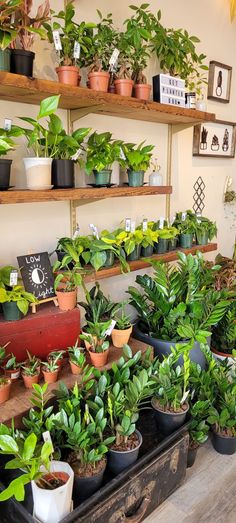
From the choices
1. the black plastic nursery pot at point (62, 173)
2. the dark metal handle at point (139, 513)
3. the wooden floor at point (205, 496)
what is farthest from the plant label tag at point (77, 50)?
the wooden floor at point (205, 496)

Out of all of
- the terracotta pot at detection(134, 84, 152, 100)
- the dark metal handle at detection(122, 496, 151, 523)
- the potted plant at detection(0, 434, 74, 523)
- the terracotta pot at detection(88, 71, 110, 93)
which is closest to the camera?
the potted plant at detection(0, 434, 74, 523)

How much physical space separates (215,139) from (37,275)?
200 centimetres

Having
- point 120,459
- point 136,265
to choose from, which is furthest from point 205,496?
point 136,265

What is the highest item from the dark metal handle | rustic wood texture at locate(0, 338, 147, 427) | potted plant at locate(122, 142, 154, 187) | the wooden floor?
potted plant at locate(122, 142, 154, 187)

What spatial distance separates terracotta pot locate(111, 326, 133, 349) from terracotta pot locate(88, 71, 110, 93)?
1144 millimetres

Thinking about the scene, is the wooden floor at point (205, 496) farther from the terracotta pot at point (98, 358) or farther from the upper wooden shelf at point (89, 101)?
the upper wooden shelf at point (89, 101)

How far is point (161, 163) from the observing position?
241 cm

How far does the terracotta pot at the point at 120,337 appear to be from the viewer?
1.74 meters

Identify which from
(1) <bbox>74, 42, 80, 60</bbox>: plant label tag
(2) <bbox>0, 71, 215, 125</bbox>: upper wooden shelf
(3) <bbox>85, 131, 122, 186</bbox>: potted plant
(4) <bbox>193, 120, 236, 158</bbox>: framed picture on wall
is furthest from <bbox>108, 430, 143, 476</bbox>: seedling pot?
(4) <bbox>193, 120, 236, 158</bbox>: framed picture on wall

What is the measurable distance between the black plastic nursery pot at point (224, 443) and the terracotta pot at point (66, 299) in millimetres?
929

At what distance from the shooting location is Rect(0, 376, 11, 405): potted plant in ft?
4.31

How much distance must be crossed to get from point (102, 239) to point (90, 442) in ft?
2.96

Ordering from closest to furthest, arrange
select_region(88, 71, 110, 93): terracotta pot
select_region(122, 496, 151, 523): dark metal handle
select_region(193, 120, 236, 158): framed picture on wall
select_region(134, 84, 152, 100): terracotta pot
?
select_region(122, 496, 151, 523): dark metal handle
select_region(88, 71, 110, 93): terracotta pot
select_region(134, 84, 152, 100): terracotta pot
select_region(193, 120, 236, 158): framed picture on wall

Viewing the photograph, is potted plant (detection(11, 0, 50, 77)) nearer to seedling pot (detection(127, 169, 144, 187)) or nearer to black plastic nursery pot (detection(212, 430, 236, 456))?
seedling pot (detection(127, 169, 144, 187))
